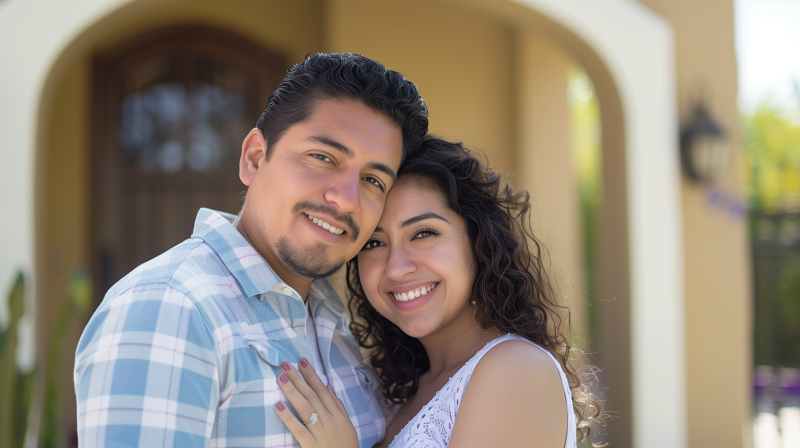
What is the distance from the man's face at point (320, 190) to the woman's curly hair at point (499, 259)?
0.72ft

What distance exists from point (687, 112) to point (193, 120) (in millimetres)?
4129

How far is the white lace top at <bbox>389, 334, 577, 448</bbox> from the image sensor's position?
1.87m

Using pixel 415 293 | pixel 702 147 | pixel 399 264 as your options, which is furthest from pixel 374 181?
pixel 702 147

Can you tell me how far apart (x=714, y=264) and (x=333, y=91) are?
339 cm

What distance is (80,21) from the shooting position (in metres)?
3.62

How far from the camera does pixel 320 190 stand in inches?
75.5

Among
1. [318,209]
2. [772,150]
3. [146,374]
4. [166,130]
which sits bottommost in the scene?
[146,374]

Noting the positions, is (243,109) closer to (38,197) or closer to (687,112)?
(38,197)

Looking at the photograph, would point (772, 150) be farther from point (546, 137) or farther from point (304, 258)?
point (304, 258)

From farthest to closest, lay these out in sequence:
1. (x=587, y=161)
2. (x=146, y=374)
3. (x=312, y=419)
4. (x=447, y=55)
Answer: (x=587, y=161) < (x=447, y=55) < (x=312, y=419) < (x=146, y=374)

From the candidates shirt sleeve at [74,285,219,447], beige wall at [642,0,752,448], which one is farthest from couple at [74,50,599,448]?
beige wall at [642,0,752,448]

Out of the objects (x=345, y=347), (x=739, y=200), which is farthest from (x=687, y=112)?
(x=345, y=347)

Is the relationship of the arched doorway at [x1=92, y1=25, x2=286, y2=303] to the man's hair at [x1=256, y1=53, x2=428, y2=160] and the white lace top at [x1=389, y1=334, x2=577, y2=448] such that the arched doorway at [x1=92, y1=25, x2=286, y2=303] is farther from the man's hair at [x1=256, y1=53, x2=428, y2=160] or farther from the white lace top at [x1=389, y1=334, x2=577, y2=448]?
the white lace top at [x1=389, y1=334, x2=577, y2=448]

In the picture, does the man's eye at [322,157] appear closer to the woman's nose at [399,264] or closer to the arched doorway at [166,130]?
the woman's nose at [399,264]
